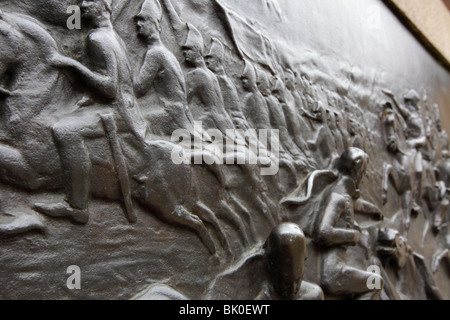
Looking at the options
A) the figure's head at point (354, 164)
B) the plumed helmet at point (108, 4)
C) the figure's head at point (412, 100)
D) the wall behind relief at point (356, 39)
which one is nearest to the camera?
the plumed helmet at point (108, 4)

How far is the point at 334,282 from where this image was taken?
2.64 meters

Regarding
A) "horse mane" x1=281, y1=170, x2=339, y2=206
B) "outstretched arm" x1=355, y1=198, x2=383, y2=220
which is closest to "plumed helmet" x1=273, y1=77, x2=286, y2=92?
"horse mane" x1=281, y1=170, x2=339, y2=206

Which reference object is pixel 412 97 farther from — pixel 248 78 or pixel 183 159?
pixel 183 159

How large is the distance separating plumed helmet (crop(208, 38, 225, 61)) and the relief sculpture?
0.06 feet

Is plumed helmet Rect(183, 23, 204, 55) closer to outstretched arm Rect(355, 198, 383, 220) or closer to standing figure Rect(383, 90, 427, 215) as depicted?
outstretched arm Rect(355, 198, 383, 220)

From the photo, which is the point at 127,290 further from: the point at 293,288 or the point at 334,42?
the point at 334,42

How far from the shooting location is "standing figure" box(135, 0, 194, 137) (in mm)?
2090

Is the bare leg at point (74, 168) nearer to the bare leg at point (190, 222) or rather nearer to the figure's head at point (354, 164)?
the bare leg at point (190, 222)

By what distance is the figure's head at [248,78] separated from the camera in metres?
2.65

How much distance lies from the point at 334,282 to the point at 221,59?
162cm

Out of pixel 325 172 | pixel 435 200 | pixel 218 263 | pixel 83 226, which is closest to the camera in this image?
pixel 83 226

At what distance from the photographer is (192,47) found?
7.62 ft

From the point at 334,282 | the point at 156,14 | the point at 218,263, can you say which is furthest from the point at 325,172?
the point at 156,14

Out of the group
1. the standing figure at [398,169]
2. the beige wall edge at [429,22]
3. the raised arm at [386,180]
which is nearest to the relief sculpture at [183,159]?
the raised arm at [386,180]
